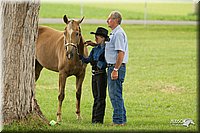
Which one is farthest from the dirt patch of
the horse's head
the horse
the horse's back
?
the horse's head

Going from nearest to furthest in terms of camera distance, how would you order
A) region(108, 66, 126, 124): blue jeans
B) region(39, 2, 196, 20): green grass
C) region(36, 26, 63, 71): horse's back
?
region(108, 66, 126, 124): blue jeans, region(36, 26, 63, 71): horse's back, region(39, 2, 196, 20): green grass

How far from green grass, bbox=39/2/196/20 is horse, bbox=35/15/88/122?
24.9m

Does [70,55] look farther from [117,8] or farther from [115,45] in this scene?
[117,8]

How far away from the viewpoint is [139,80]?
18.2m

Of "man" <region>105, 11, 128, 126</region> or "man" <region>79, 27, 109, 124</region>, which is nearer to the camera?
"man" <region>105, 11, 128, 126</region>

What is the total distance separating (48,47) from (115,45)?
10.7 feet

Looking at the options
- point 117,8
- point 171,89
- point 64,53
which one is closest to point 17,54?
point 64,53

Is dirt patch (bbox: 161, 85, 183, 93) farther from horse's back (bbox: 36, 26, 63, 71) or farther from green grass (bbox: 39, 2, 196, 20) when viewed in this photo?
green grass (bbox: 39, 2, 196, 20)

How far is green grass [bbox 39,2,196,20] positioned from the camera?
151 ft

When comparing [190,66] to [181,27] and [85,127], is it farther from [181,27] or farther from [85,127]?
[181,27]

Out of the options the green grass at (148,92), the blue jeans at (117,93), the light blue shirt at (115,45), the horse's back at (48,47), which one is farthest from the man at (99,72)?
the horse's back at (48,47)

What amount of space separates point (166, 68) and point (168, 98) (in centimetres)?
600

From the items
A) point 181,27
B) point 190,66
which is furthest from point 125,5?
point 190,66

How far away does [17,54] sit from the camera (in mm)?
8961
